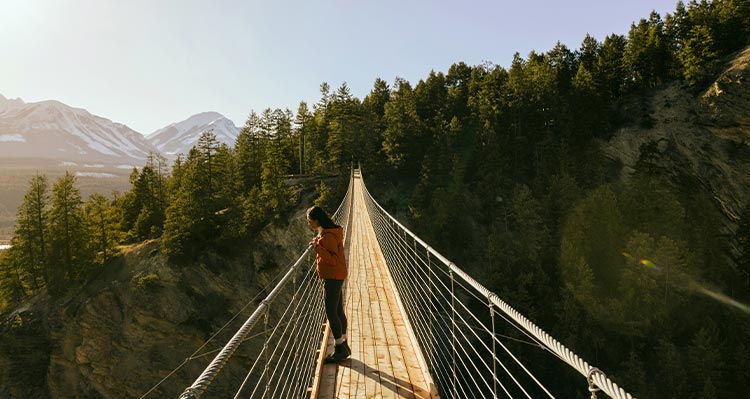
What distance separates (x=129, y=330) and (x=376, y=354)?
26.6m

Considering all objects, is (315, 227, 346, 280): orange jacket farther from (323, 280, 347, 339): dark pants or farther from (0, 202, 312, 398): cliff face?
(0, 202, 312, 398): cliff face

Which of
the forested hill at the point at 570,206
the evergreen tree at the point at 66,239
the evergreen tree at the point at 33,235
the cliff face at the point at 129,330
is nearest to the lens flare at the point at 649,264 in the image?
the forested hill at the point at 570,206

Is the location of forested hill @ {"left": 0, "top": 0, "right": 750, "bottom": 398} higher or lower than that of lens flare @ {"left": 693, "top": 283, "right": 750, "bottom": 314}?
higher

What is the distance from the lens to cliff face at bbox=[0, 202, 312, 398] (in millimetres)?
23984

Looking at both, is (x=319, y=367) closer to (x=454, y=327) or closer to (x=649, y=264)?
(x=454, y=327)

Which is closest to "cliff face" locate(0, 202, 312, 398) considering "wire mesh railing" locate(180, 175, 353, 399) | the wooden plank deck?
the wooden plank deck

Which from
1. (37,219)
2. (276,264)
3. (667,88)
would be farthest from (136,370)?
(667,88)

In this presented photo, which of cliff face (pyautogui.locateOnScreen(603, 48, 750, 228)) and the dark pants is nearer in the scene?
the dark pants

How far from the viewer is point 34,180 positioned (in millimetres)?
29469

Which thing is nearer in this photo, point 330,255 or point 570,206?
point 330,255

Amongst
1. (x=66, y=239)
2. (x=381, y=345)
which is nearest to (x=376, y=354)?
(x=381, y=345)

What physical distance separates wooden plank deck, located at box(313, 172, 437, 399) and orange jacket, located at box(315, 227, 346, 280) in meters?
0.96

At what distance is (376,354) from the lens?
4016 mm

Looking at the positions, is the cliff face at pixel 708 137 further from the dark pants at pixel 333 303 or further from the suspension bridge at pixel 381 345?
the dark pants at pixel 333 303
